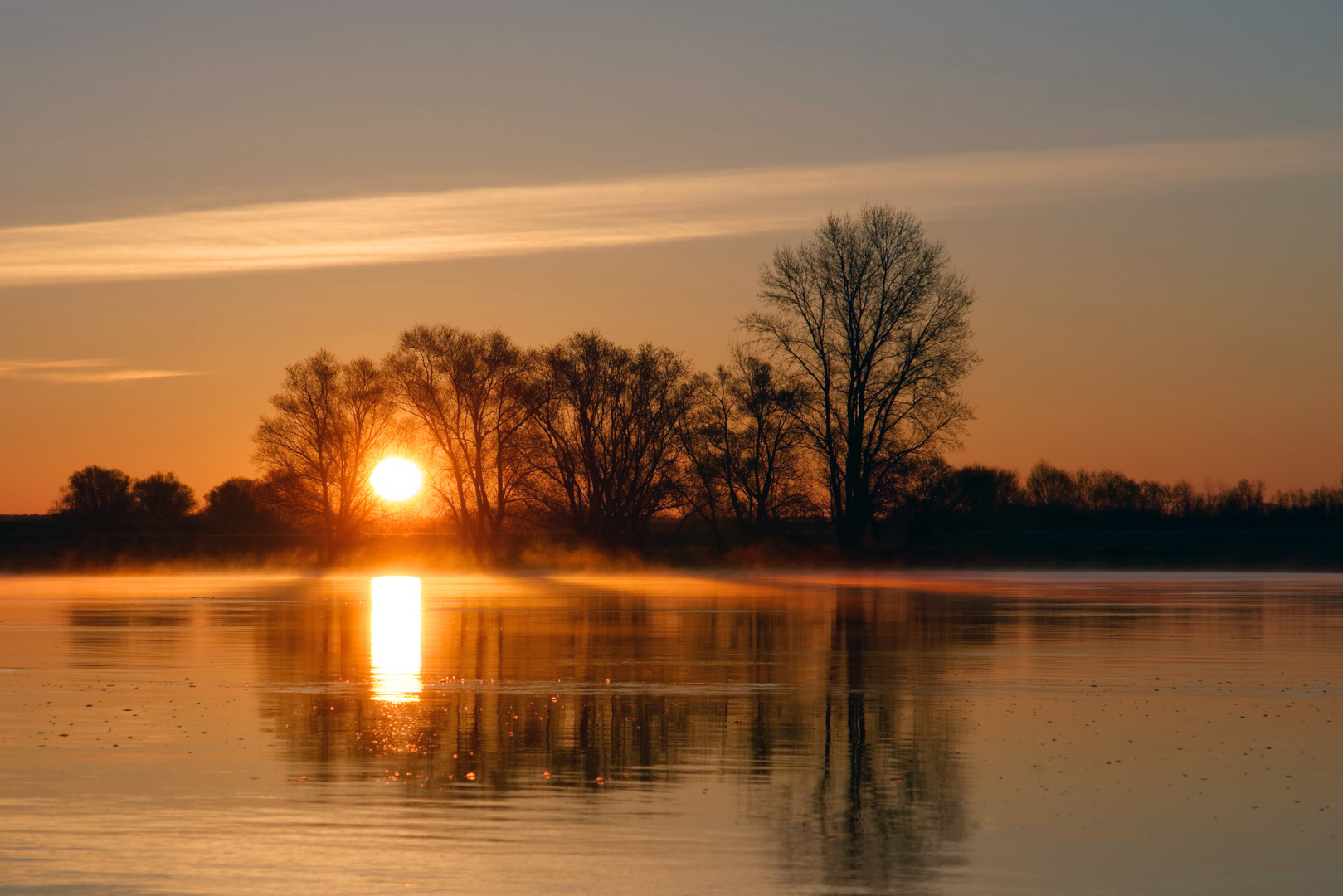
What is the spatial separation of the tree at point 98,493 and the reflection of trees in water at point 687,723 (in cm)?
14035

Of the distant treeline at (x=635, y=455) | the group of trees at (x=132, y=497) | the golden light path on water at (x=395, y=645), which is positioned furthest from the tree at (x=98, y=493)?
the golden light path on water at (x=395, y=645)

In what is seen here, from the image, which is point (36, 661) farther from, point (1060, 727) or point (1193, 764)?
point (1193, 764)

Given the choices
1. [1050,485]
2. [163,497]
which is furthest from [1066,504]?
[163,497]

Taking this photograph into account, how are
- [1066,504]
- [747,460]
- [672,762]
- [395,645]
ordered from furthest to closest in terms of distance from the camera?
[1066,504], [747,460], [395,645], [672,762]

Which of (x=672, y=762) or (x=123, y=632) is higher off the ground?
(x=672, y=762)

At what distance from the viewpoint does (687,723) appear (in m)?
14.2

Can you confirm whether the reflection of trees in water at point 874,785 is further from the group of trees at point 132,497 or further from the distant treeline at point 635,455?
the group of trees at point 132,497

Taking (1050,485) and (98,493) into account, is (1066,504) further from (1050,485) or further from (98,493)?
(98,493)

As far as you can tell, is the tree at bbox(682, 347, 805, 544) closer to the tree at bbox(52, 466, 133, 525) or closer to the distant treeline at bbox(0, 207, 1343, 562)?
the distant treeline at bbox(0, 207, 1343, 562)

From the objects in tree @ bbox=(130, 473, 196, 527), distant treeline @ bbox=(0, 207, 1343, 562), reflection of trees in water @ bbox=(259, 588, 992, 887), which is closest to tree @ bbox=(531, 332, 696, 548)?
distant treeline @ bbox=(0, 207, 1343, 562)

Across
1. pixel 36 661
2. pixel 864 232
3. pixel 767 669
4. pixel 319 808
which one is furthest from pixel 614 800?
pixel 864 232

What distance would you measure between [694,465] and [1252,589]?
37.4 m

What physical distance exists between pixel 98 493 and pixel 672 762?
159710mm

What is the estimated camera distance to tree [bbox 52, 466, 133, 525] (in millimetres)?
156125
